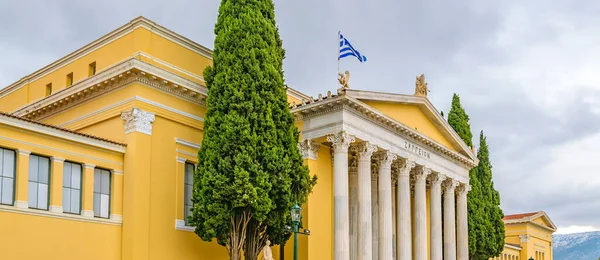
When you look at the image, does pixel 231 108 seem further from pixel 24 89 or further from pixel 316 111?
pixel 24 89

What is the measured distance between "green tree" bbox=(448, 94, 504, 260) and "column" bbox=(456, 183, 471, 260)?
7.67 feet

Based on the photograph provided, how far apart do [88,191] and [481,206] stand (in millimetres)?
28664

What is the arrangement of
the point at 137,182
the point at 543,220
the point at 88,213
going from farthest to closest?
the point at 543,220, the point at 137,182, the point at 88,213

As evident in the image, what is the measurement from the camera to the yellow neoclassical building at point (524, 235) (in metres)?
67.9

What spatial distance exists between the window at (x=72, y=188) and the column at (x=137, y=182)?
6.00 feet

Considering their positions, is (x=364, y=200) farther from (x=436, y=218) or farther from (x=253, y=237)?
(x=436, y=218)

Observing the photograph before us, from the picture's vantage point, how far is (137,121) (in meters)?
27.9

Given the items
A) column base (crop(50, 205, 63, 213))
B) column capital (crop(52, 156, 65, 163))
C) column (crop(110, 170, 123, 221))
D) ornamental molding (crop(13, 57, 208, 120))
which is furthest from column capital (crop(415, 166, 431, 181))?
column base (crop(50, 205, 63, 213))

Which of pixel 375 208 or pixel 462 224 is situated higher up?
pixel 375 208

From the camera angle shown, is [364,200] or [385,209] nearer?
[364,200]

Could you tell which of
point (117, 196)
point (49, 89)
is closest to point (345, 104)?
point (117, 196)

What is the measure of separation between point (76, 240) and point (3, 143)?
420 centimetres

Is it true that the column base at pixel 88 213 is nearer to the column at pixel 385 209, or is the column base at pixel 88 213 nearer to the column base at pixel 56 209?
the column base at pixel 56 209

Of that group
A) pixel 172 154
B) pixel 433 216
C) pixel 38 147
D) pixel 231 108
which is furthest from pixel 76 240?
pixel 433 216
